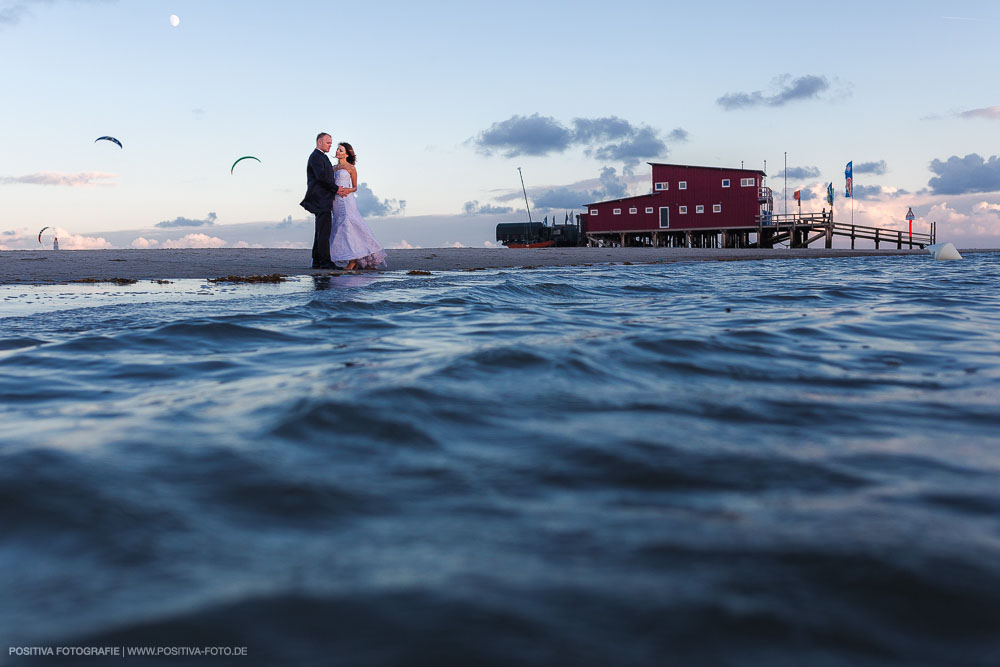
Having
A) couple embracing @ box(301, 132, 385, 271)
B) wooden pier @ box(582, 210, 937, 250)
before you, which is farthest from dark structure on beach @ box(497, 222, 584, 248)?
A: couple embracing @ box(301, 132, 385, 271)

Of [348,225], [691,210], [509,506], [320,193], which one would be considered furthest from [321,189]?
[691,210]

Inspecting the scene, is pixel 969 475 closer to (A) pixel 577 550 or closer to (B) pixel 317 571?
(A) pixel 577 550

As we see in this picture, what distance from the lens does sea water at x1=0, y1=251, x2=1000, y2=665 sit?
50.6 inches

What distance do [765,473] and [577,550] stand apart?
2.63 ft

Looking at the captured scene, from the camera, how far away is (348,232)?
39.2ft

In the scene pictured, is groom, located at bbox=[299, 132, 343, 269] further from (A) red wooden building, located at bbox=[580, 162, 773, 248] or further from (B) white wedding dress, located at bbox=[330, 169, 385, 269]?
(A) red wooden building, located at bbox=[580, 162, 773, 248]

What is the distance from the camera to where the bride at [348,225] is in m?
11.4

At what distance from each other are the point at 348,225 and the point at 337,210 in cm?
31

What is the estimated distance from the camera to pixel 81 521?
182 centimetres

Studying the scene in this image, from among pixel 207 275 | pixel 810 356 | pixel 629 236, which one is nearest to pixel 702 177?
pixel 629 236

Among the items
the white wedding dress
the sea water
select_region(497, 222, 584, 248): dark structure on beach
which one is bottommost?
the sea water

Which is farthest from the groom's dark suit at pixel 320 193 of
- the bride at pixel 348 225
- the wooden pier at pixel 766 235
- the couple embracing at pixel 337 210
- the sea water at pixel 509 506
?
the wooden pier at pixel 766 235

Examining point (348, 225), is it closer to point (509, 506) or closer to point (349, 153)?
point (349, 153)

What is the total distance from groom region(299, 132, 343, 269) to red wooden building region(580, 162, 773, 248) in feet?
127
